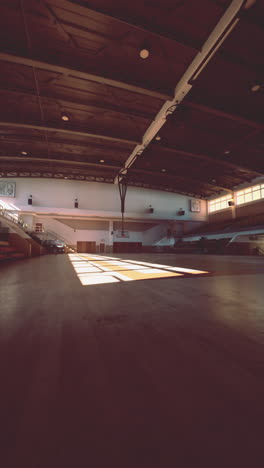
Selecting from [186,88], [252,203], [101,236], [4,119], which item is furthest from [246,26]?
[101,236]

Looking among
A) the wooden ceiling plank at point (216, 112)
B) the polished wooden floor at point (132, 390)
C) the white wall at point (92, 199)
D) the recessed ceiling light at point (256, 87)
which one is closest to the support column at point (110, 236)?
the white wall at point (92, 199)

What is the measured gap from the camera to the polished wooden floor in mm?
443

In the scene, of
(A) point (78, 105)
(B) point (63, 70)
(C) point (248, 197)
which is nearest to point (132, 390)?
(B) point (63, 70)

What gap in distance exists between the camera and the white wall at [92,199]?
53.3 ft

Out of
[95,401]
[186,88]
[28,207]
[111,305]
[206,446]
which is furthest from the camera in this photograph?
[28,207]

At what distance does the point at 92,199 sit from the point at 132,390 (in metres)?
18.2

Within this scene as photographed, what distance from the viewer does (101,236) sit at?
61.8 feet

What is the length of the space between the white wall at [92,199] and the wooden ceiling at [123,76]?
4.99 meters

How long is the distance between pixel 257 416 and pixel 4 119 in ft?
37.2

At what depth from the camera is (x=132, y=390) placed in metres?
0.65

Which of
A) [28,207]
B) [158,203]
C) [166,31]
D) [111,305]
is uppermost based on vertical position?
[166,31]

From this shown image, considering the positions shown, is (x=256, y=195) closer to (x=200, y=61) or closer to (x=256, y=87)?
(x=256, y=87)

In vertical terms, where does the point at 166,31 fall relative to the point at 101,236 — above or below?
above

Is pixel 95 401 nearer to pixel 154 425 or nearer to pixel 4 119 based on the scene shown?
pixel 154 425
